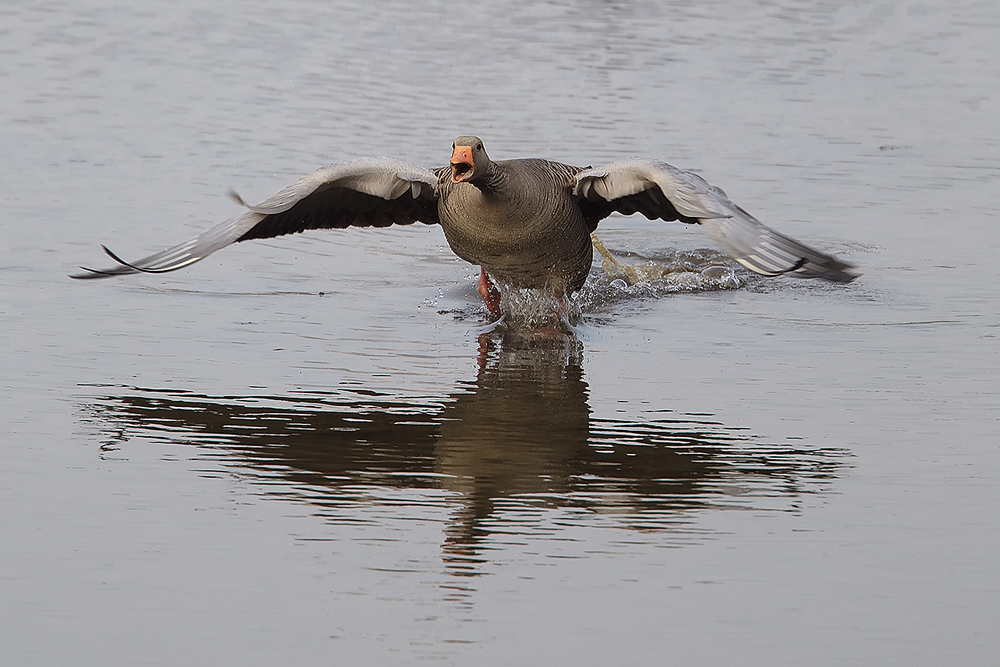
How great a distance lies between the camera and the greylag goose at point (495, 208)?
24.0ft

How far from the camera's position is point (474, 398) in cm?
679

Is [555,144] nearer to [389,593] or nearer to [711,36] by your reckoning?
[711,36]

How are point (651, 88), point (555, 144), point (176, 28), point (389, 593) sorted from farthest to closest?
point (176, 28) → point (651, 88) → point (555, 144) → point (389, 593)

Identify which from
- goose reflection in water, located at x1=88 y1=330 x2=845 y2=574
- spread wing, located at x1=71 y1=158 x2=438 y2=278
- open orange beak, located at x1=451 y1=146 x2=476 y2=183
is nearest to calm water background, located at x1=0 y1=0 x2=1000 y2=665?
goose reflection in water, located at x1=88 y1=330 x2=845 y2=574

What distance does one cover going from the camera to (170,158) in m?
11.0

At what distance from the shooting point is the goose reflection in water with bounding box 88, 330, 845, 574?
5.34m

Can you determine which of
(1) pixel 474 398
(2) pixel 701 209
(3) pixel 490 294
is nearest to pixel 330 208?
(3) pixel 490 294

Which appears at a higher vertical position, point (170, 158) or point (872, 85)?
point (872, 85)

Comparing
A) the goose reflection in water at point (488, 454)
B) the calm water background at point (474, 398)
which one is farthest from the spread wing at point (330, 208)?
the goose reflection in water at point (488, 454)

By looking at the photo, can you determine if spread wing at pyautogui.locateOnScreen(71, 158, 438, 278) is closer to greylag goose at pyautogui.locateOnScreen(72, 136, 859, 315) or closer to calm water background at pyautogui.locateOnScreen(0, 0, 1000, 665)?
greylag goose at pyautogui.locateOnScreen(72, 136, 859, 315)

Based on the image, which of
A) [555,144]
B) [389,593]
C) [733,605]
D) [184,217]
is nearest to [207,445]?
[389,593]

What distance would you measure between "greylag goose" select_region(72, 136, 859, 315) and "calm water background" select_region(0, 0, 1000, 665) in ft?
1.28

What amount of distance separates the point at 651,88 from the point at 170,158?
4.89m

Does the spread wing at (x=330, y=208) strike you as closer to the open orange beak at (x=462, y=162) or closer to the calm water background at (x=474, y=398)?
the calm water background at (x=474, y=398)
